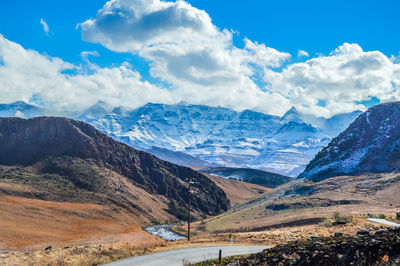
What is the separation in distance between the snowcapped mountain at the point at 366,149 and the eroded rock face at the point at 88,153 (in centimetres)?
4048

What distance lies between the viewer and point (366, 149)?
379 ft

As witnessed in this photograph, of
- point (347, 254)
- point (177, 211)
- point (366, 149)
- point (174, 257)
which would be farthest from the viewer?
point (366, 149)

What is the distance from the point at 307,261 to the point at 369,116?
455 ft

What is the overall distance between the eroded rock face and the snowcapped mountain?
40.5 m

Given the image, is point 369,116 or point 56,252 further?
point 369,116

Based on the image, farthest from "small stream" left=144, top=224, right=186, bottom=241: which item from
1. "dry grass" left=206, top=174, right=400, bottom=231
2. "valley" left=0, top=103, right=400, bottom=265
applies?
"dry grass" left=206, top=174, right=400, bottom=231

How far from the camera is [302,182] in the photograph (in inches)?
4222

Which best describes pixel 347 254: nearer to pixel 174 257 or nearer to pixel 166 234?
pixel 174 257

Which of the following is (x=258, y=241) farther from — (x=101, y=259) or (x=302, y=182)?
(x=302, y=182)

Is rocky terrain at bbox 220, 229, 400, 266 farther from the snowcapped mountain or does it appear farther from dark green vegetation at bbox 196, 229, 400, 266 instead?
the snowcapped mountain

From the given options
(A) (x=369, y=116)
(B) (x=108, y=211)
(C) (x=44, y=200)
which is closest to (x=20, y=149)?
(C) (x=44, y=200)

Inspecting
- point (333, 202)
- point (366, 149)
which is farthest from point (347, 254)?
point (366, 149)

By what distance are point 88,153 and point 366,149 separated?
9234 cm

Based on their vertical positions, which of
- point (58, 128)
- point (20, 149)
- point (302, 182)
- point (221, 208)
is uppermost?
point (58, 128)
